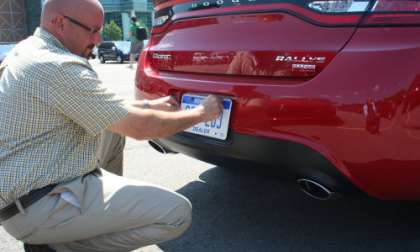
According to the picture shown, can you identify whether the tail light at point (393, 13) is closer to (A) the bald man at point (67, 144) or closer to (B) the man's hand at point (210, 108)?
(B) the man's hand at point (210, 108)

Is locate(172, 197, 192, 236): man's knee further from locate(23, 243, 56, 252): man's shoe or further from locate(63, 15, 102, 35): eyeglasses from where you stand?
locate(63, 15, 102, 35): eyeglasses

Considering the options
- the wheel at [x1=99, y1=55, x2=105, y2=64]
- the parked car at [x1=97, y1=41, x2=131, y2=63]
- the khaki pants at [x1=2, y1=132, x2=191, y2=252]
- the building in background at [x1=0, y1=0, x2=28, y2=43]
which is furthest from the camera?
the building in background at [x1=0, y1=0, x2=28, y2=43]

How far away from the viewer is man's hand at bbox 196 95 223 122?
213cm

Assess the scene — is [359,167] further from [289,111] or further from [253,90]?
[253,90]

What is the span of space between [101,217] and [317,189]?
88cm

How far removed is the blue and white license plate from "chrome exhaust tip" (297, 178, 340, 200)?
41 cm

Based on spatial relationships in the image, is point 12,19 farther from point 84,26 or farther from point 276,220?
point 84,26

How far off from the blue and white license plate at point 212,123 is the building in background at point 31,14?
5910cm

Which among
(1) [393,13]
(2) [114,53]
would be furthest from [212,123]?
(2) [114,53]

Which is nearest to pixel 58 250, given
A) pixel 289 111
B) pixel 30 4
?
pixel 289 111

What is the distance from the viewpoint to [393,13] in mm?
1845

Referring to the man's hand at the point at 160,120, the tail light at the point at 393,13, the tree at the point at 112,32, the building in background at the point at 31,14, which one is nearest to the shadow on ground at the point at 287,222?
the man's hand at the point at 160,120

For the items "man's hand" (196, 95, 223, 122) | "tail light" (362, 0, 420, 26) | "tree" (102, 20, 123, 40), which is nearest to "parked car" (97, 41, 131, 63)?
"man's hand" (196, 95, 223, 122)

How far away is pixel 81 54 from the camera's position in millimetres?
1950
